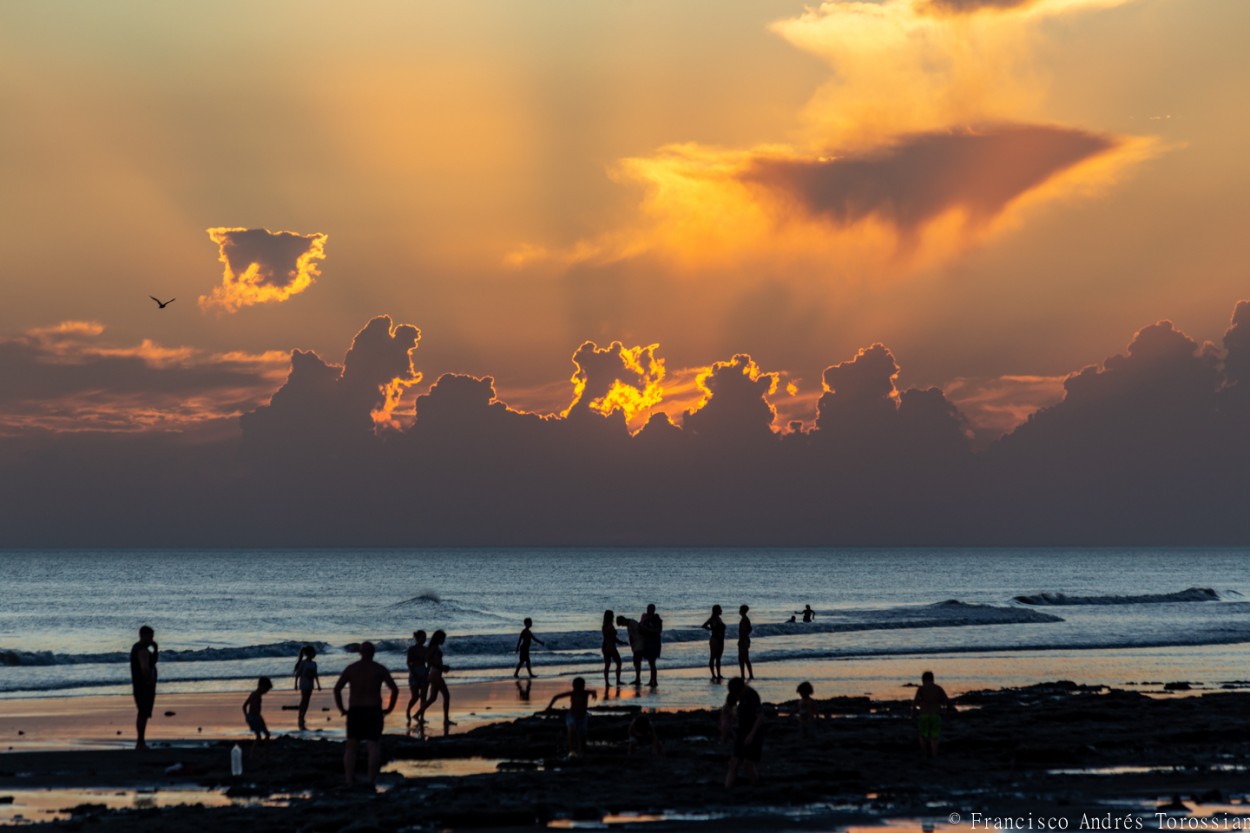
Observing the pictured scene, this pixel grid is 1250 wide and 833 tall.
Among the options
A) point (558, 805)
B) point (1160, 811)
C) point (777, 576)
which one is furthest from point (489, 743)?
point (777, 576)

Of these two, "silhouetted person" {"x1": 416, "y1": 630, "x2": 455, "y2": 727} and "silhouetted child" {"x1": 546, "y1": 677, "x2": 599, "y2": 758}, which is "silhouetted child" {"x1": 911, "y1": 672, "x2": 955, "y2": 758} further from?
"silhouetted person" {"x1": 416, "y1": 630, "x2": 455, "y2": 727}

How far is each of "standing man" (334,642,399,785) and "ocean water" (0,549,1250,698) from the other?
20.0 meters

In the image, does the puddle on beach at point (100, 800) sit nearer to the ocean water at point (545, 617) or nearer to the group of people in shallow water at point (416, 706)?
the group of people in shallow water at point (416, 706)

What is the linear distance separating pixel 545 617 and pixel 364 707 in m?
81.3

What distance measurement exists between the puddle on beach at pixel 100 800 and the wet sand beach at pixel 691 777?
0.08 m

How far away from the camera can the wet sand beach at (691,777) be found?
17.4m

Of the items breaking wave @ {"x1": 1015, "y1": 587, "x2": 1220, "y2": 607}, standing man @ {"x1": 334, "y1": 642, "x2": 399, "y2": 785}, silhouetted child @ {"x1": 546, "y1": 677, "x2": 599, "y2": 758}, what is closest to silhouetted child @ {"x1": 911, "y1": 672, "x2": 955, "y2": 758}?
silhouetted child @ {"x1": 546, "y1": 677, "x2": 599, "y2": 758}

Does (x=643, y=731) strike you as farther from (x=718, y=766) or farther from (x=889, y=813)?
(x=889, y=813)

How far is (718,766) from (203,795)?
7.70m

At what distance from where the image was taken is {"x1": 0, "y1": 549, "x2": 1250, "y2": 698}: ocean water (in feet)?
161

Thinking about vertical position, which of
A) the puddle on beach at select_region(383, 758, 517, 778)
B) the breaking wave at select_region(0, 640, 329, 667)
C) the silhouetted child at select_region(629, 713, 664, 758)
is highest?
the silhouetted child at select_region(629, 713, 664, 758)

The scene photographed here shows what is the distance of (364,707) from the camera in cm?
1944

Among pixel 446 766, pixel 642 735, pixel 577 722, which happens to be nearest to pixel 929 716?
pixel 642 735

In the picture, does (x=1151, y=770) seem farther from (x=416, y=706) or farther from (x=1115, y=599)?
(x=1115, y=599)
